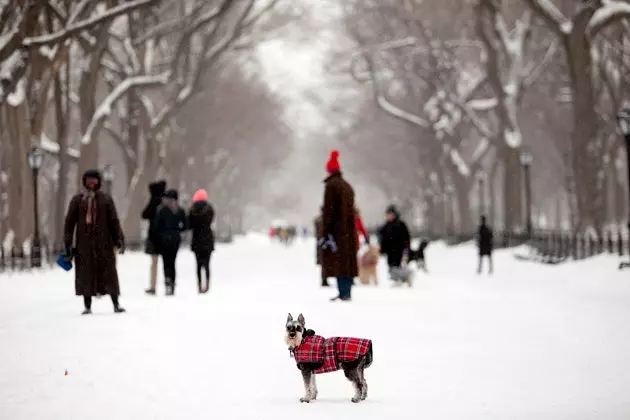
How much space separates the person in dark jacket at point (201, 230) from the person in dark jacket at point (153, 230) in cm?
58

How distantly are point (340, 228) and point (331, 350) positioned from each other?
6.93m

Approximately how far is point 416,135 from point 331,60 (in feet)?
21.3

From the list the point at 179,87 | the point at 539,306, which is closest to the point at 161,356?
the point at 539,306

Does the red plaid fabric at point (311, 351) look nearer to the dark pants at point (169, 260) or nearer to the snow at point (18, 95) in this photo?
the dark pants at point (169, 260)

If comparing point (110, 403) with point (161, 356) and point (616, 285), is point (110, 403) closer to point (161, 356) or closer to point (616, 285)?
point (161, 356)

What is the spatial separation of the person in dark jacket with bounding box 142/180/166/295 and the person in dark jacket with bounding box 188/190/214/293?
58 centimetres

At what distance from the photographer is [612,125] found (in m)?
39.5

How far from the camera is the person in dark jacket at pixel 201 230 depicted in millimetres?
15734

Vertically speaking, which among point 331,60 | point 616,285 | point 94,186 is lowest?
point 616,285

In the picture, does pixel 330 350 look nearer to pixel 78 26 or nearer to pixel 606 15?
pixel 78 26

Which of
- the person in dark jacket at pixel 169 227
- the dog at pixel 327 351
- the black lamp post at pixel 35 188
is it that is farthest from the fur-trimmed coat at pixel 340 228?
the black lamp post at pixel 35 188

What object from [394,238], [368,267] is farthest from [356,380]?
[368,267]

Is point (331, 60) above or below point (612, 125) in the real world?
above

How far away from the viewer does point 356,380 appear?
6508 mm
